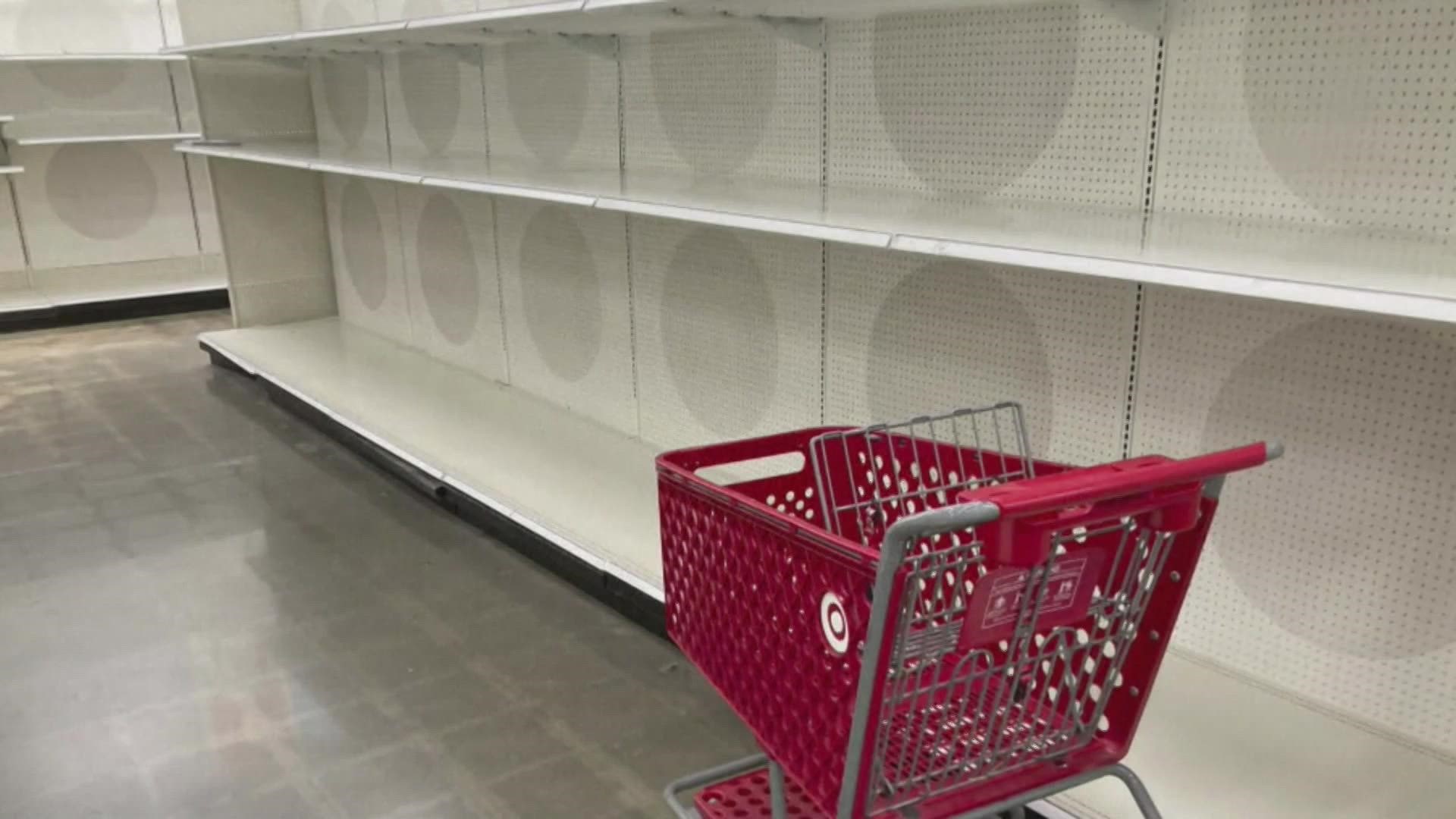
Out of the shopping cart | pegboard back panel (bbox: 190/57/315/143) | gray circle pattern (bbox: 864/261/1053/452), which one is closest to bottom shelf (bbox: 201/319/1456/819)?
the shopping cart

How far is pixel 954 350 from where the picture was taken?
2.56 meters

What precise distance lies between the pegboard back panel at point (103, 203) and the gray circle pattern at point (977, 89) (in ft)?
23.9

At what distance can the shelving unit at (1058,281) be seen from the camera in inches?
70.7

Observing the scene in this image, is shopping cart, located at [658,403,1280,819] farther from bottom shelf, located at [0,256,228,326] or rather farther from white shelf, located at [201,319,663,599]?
bottom shelf, located at [0,256,228,326]

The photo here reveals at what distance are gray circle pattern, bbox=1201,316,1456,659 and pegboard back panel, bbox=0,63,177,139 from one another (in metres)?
8.05

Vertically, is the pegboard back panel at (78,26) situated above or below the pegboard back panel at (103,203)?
above

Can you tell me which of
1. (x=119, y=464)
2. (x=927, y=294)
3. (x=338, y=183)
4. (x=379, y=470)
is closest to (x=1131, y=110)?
(x=927, y=294)

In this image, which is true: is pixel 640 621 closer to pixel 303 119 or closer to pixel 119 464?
pixel 119 464

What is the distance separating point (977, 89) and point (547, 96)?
1.98 m

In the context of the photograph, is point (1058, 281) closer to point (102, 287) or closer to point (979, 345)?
point (979, 345)

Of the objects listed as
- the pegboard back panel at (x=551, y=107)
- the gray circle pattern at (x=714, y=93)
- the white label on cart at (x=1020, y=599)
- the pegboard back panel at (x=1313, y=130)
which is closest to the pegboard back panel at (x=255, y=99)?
the pegboard back panel at (x=551, y=107)

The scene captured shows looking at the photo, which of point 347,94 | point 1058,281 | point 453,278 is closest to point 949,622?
point 1058,281

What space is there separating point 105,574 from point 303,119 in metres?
3.40

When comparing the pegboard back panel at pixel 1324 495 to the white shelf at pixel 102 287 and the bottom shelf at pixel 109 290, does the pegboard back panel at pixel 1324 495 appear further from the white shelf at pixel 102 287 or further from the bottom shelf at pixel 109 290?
the bottom shelf at pixel 109 290
